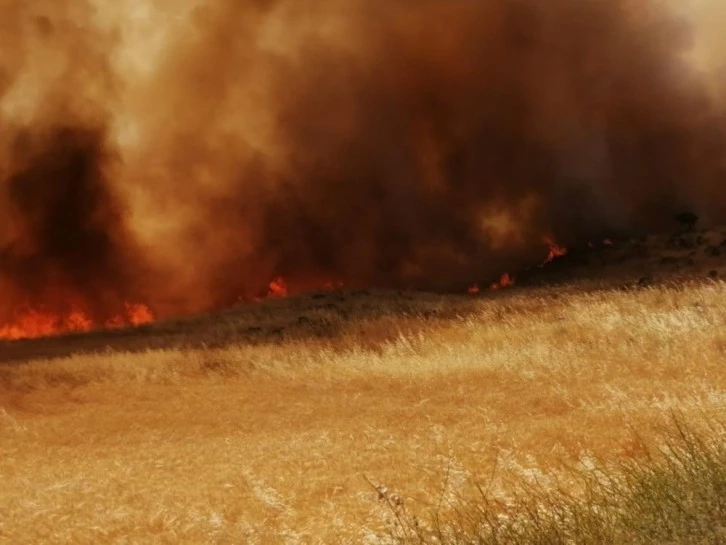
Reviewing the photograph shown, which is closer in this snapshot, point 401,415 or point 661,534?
point 661,534

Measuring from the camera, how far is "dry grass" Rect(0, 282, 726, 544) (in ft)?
25.7

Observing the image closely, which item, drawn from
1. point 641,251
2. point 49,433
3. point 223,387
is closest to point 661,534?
point 49,433

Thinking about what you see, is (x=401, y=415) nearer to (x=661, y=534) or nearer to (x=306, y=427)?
(x=306, y=427)

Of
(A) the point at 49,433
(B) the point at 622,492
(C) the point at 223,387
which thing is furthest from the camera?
(C) the point at 223,387

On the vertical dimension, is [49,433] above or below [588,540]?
below

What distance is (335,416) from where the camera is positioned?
502 inches

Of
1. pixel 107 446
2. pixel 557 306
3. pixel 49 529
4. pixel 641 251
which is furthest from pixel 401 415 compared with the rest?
pixel 641 251

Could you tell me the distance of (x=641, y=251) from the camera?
125ft

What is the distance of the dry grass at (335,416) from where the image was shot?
7832 mm

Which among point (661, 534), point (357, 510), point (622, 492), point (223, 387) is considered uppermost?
point (661, 534)

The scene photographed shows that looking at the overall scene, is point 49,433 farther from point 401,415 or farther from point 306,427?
point 401,415

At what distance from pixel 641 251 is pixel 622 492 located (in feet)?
111

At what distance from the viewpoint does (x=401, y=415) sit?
40.7 ft

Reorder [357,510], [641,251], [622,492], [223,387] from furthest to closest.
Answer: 1. [641,251]
2. [223,387]
3. [357,510]
4. [622,492]
